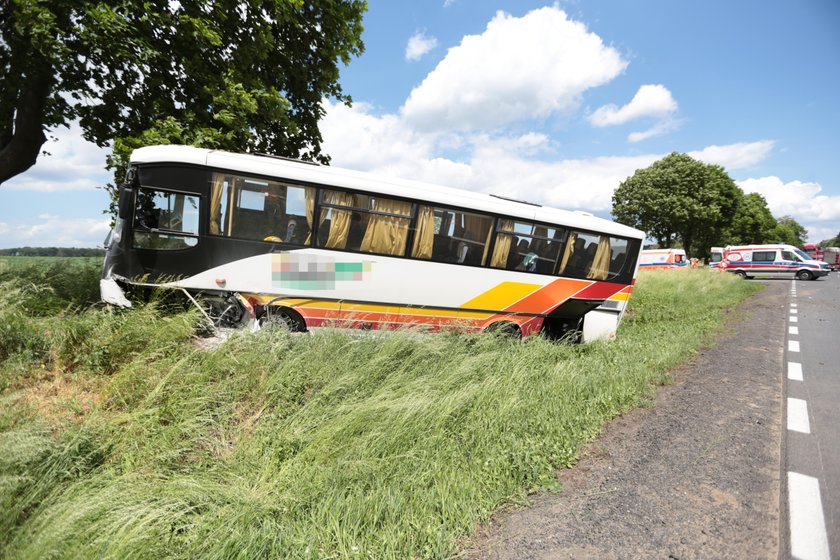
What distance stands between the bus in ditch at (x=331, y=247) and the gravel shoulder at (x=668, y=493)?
133 inches

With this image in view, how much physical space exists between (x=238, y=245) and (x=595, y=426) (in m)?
5.55

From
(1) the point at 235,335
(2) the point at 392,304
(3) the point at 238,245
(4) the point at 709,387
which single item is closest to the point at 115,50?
(3) the point at 238,245

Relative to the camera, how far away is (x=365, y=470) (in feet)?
Result: 9.36

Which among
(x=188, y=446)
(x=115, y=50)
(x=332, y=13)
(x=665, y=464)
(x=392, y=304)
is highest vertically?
(x=332, y=13)

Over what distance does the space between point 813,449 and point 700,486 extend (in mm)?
1596

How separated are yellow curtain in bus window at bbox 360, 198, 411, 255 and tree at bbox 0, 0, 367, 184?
128 inches

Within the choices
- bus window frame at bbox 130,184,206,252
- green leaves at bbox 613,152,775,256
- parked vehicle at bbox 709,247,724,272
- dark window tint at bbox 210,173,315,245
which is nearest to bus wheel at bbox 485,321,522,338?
dark window tint at bbox 210,173,315,245

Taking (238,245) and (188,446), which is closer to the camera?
(188,446)

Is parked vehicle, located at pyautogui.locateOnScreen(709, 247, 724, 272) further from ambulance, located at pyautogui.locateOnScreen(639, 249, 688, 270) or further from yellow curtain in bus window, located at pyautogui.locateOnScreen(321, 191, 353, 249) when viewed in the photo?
yellow curtain in bus window, located at pyautogui.locateOnScreen(321, 191, 353, 249)

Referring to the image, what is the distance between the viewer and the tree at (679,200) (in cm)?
3684

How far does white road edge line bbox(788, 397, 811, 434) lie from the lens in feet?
13.1

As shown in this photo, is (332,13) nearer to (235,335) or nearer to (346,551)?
(235,335)

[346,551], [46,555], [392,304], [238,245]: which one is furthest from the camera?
[392,304]

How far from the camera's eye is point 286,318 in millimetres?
6438
